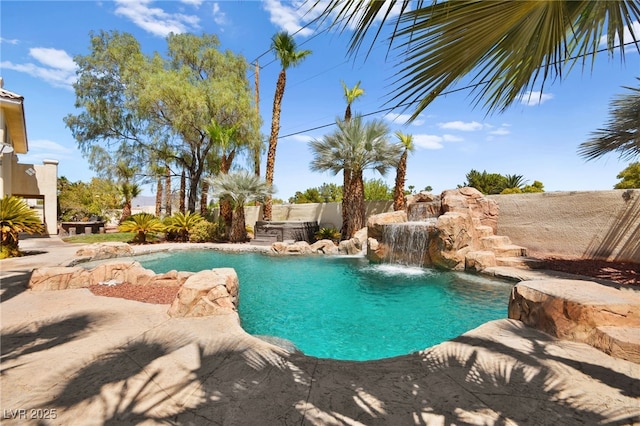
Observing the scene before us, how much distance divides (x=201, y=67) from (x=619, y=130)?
70.2 feet

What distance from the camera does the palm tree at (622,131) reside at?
6.78m

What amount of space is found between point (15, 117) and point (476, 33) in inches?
699

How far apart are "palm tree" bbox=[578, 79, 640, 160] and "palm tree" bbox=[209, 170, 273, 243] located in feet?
44.8

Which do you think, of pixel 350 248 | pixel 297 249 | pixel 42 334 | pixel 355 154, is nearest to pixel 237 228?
pixel 297 249

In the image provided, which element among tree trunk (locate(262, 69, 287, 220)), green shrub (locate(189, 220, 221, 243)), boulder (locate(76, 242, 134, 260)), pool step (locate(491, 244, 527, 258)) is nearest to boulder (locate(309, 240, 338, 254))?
tree trunk (locate(262, 69, 287, 220))

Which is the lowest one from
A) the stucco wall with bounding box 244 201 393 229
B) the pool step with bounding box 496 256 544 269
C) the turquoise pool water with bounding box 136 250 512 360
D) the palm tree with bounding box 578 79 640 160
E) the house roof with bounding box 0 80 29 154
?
the turquoise pool water with bounding box 136 250 512 360

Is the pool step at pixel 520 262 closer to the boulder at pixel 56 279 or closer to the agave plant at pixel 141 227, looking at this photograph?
the boulder at pixel 56 279

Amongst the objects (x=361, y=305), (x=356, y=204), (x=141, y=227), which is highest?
(x=356, y=204)

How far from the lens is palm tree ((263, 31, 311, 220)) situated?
17406 mm

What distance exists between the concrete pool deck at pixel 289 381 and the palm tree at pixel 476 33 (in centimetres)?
220

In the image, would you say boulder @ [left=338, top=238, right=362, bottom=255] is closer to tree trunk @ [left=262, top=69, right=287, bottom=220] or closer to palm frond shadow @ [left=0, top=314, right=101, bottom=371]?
tree trunk @ [left=262, top=69, right=287, bottom=220]

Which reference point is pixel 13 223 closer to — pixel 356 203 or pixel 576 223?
pixel 356 203

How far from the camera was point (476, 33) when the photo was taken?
1.34m

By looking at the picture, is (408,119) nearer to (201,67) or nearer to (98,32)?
(201,67)
